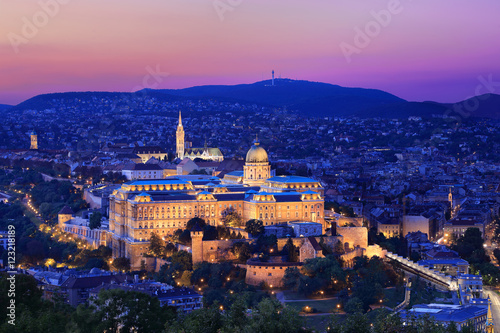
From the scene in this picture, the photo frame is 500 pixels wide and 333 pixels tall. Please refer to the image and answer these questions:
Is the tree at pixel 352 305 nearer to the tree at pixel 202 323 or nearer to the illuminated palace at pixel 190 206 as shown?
the illuminated palace at pixel 190 206

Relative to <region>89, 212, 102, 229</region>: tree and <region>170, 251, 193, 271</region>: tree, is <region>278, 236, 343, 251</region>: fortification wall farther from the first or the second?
<region>89, 212, 102, 229</region>: tree

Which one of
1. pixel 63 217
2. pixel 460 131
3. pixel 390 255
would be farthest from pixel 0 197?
pixel 460 131

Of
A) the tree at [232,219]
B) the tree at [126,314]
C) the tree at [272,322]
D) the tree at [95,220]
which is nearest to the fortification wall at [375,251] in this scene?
the tree at [232,219]

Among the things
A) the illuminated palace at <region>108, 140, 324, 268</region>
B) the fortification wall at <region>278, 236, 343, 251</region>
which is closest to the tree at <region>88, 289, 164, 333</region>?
the fortification wall at <region>278, 236, 343, 251</region>

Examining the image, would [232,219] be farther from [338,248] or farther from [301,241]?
[338,248]

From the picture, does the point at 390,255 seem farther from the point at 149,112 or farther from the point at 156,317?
the point at 149,112
